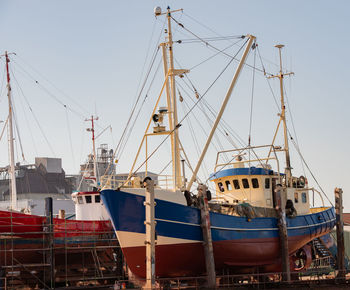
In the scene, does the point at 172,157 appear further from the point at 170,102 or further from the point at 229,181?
the point at 229,181

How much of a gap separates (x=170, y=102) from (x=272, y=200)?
23.8ft

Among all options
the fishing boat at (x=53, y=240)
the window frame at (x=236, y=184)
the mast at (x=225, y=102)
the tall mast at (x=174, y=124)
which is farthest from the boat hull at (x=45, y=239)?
the window frame at (x=236, y=184)

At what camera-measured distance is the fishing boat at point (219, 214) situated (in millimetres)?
20578

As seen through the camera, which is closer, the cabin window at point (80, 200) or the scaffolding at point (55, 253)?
the scaffolding at point (55, 253)

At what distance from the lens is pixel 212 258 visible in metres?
20.9

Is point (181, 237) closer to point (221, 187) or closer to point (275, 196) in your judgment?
point (275, 196)

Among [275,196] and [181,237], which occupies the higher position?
[275,196]

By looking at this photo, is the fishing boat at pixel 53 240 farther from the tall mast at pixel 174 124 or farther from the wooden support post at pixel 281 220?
the wooden support post at pixel 281 220

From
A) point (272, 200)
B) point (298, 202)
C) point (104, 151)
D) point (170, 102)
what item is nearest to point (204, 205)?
point (170, 102)

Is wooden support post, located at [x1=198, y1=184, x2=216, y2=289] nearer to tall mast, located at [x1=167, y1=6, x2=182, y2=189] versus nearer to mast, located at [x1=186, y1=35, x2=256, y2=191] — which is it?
mast, located at [x1=186, y1=35, x2=256, y2=191]

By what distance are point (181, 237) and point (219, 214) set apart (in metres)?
2.32

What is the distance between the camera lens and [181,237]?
21109mm

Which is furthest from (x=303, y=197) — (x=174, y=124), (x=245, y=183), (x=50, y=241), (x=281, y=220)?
(x=50, y=241)

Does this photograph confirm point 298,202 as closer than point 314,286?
No
